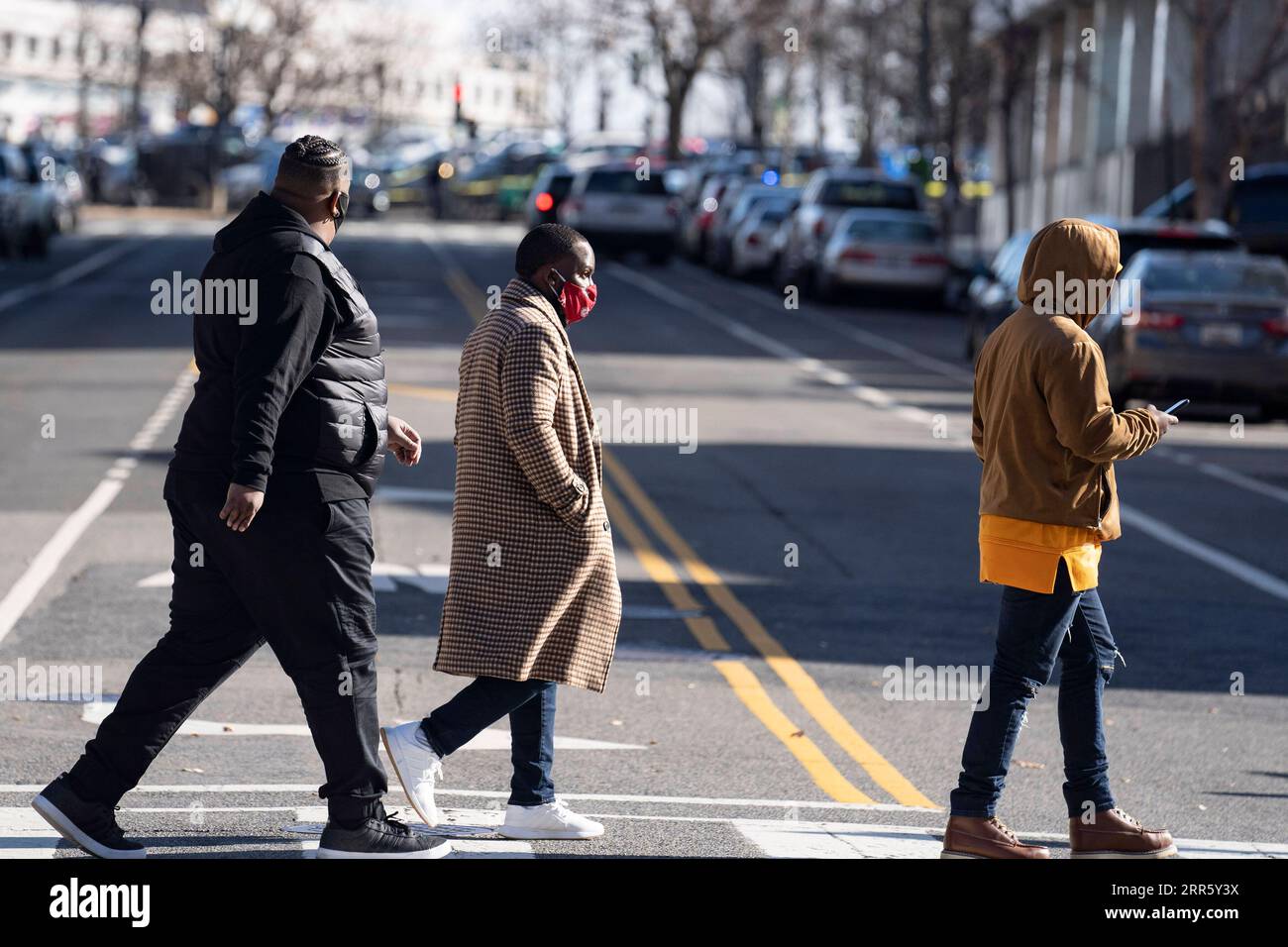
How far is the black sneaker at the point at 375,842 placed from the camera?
20.1 ft

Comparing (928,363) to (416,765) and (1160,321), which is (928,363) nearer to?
(1160,321)

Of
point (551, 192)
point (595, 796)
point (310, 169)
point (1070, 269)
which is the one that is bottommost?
point (595, 796)

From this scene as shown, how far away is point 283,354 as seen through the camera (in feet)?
19.2

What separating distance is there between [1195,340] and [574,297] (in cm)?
1436

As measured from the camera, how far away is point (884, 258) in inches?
1361

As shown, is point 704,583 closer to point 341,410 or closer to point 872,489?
point 872,489

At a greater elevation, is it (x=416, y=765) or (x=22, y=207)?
(x=22, y=207)

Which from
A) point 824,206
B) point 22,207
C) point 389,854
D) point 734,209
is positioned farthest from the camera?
point 734,209

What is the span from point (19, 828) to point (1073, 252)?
342 centimetres

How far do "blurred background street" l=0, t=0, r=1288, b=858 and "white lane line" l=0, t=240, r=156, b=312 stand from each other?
237mm

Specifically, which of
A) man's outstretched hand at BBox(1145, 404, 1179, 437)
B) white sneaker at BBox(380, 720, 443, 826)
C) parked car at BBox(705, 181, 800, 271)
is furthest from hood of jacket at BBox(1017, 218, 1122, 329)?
parked car at BBox(705, 181, 800, 271)

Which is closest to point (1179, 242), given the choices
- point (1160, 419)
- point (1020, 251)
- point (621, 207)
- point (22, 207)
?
point (1020, 251)

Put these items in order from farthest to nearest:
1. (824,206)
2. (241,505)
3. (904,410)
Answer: (824,206) → (904,410) → (241,505)

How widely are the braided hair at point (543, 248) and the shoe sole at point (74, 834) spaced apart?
1967 millimetres
